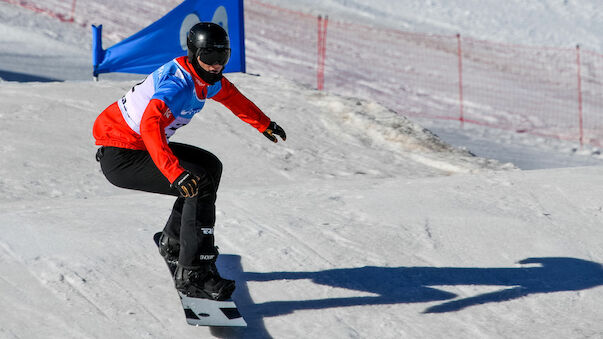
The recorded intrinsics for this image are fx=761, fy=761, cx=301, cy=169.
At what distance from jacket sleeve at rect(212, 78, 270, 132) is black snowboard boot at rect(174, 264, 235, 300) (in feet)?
3.30

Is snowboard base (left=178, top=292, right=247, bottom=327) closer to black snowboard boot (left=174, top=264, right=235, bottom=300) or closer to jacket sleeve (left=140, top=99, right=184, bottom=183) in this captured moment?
black snowboard boot (left=174, top=264, right=235, bottom=300)

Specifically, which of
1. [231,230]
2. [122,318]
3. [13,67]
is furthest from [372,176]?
[13,67]

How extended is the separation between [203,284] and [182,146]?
0.71 m

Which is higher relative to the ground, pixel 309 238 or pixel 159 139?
pixel 159 139

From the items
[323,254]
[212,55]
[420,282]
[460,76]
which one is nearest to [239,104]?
[212,55]

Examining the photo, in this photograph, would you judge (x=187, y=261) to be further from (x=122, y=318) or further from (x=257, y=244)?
(x=257, y=244)

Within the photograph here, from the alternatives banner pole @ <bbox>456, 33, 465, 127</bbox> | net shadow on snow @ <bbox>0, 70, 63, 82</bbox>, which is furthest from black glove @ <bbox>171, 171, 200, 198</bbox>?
banner pole @ <bbox>456, 33, 465, 127</bbox>

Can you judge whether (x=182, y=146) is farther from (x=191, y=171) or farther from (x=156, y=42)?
(x=156, y=42)

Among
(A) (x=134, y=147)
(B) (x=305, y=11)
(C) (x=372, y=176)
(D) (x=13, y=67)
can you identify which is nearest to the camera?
(A) (x=134, y=147)

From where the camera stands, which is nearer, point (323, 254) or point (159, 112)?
point (159, 112)

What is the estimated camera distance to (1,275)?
3922 millimetres

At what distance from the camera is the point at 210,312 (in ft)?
11.8

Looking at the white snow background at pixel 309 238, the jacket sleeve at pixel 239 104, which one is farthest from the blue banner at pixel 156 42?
the jacket sleeve at pixel 239 104

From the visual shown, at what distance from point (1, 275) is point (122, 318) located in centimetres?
75
